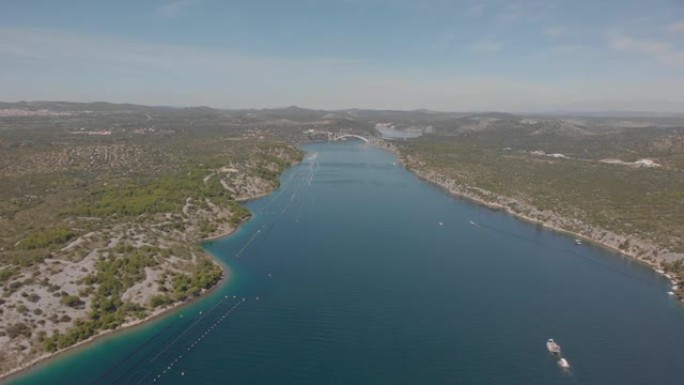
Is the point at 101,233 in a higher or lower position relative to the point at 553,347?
higher

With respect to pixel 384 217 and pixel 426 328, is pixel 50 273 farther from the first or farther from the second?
pixel 384 217

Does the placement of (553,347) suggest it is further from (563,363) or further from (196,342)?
(196,342)

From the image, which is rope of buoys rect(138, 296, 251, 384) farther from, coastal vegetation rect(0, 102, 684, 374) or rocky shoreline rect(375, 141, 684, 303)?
rocky shoreline rect(375, 141, 684, 303)

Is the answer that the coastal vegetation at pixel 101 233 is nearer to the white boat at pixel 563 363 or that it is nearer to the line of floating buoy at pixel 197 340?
the line of floating buoy at pixel 197 340

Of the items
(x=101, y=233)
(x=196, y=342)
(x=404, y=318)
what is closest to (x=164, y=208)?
(x=101, y=233)

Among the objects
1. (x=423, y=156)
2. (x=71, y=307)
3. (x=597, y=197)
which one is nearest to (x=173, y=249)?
(x=71, y=307)

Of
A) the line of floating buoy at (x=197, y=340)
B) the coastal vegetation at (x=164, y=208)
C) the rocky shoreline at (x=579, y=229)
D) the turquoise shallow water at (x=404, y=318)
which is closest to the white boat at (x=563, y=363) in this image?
the turquoise shallow water at (x=404, y=318)

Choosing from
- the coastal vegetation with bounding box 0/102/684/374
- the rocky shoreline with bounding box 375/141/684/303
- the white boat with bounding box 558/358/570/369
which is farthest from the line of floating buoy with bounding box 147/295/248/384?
the rocky shoreline with bounding box 375/141/684/303

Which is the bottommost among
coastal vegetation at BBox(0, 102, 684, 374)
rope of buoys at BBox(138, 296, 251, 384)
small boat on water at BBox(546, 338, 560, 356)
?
rope of buoys at BBox(138, 296, 251, 384)
